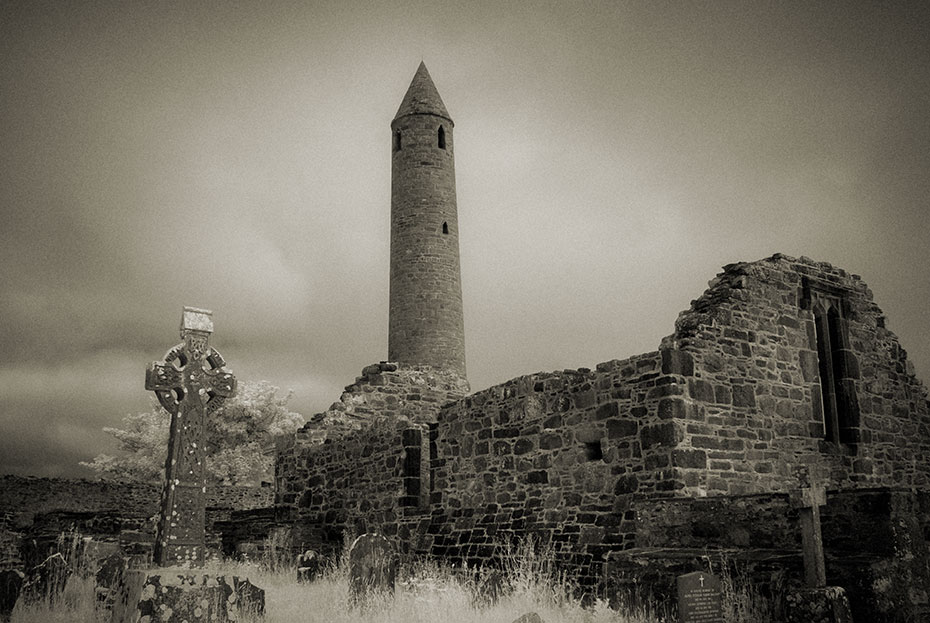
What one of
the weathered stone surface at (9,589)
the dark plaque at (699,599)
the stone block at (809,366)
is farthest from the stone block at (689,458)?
the weathered stone surface at (9,589)

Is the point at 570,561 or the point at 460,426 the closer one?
the point at 570,561

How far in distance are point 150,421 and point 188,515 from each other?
2934 cm

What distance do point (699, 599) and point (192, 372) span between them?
560cm

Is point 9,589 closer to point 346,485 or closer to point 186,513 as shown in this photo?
point 186,513

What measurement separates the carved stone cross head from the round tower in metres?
18.1

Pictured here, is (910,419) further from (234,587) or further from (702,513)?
(234,587)

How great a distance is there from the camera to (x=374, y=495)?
15852mm

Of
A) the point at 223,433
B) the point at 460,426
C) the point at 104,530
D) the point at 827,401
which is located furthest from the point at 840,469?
the point at 223,433

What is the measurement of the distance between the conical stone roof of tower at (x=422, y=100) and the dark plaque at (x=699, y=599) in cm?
2498

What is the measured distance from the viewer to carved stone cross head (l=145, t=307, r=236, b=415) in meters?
8.31

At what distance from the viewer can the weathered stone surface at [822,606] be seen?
6.69 meters

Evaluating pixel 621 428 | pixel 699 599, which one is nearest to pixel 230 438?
pixel 621 428

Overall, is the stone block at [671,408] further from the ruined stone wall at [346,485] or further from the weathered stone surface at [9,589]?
the weathered stone surface at [9,589]

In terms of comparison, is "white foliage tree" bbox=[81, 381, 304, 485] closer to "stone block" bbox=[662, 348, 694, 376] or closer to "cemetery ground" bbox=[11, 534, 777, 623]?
"cemetery ground" bbox=[11, 534, 777, 623]
